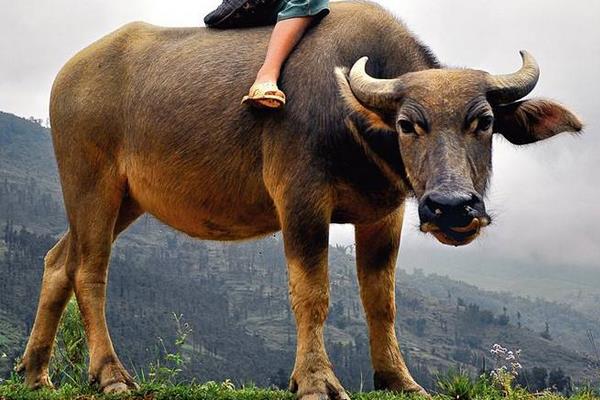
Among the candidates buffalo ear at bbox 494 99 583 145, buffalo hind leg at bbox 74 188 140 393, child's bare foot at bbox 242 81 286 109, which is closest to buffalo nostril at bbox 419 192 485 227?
buffalo ear at bbox 494 99 583 145

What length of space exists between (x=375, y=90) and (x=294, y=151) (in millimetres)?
766

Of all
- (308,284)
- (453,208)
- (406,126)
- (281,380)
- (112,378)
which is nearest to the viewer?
(453,208)

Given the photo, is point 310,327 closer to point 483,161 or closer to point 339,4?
point 483,161

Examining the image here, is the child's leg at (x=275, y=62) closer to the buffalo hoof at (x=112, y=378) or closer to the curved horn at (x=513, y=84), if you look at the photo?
the curved horn at (x=513, y=84)

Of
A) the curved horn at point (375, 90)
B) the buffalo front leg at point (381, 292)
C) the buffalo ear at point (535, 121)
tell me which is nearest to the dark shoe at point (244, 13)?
the curved horn at point (375, 90)

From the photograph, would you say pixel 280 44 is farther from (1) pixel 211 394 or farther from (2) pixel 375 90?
(1) pixel 211 394

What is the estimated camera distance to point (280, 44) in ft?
18.9

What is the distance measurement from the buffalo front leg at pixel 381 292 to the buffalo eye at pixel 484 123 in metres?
1.42

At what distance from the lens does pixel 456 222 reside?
4.37m

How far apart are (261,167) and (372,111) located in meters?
1.05

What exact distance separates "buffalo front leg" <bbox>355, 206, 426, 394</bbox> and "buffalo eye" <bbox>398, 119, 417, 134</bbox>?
1351mm

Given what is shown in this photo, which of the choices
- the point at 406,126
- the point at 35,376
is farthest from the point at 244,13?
the point at 35,376

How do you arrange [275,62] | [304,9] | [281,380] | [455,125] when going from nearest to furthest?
[455,125] → [275,62] → [304,9] → [281,380]

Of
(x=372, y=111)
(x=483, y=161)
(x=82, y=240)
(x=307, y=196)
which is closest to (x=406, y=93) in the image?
(x=372, y=111)
